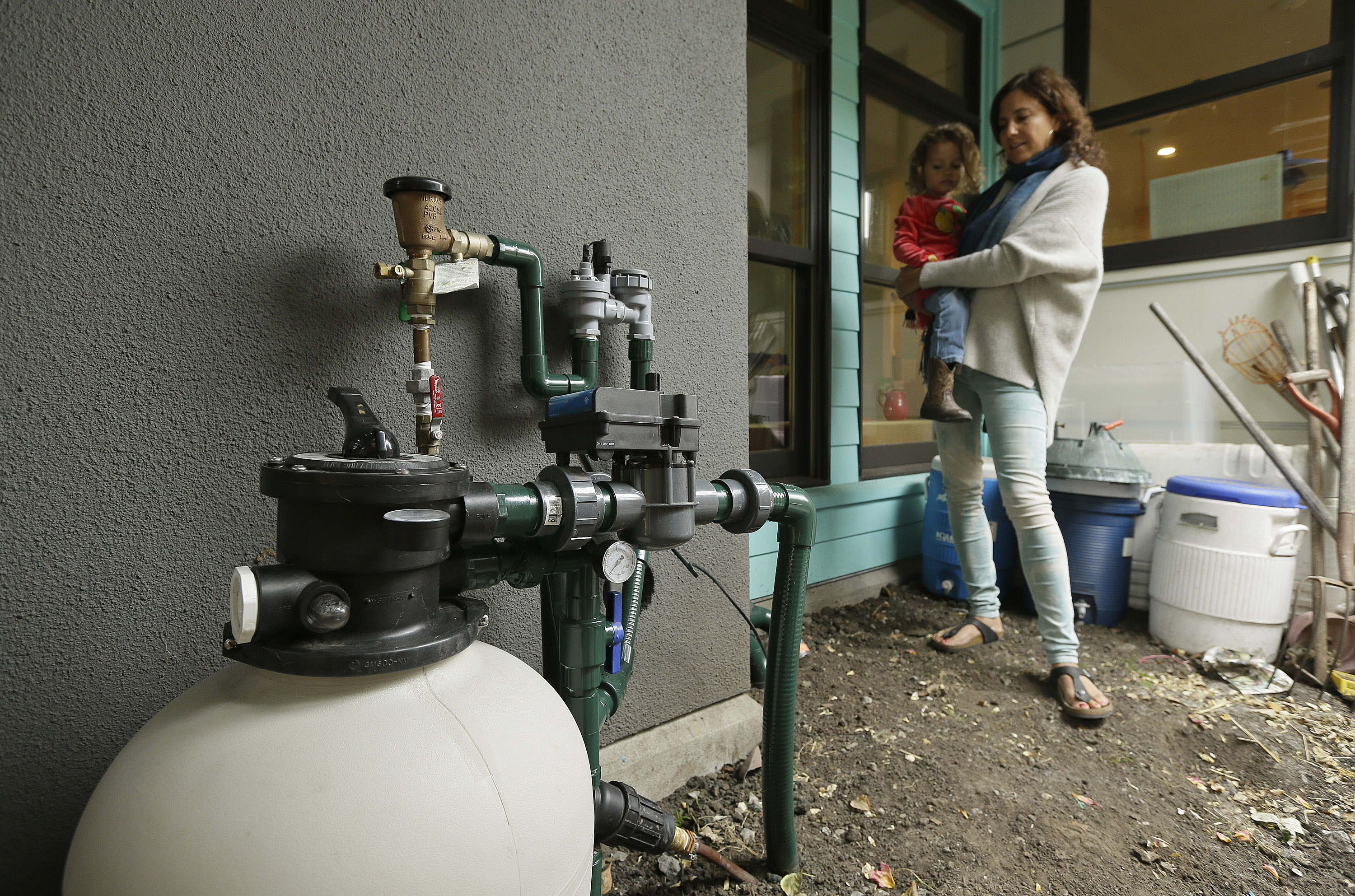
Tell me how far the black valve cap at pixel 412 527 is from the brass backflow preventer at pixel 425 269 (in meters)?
0.39

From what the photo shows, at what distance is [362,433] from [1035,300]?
6.14 ft

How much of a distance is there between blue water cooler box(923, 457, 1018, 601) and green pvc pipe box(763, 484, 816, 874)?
172cm

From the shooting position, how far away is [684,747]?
134cm

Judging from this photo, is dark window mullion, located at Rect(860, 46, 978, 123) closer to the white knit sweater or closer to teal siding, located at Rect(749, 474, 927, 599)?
the white knit sweater

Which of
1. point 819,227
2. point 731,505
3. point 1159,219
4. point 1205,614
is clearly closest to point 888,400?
point 819,227

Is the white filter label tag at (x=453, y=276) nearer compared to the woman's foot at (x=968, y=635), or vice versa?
the white filter label tag at (x=453, y=276)

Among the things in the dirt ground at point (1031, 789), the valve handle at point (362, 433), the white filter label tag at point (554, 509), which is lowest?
the dirt ground at point (1031, 789)

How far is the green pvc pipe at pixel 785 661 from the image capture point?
3.36ft

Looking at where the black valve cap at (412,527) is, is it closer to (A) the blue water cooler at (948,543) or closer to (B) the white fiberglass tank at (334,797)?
(B) the white fiberglass tank at (334,797)

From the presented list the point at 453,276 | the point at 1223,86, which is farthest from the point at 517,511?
the point at 1223,86

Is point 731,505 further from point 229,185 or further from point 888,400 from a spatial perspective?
Result: point 888,400

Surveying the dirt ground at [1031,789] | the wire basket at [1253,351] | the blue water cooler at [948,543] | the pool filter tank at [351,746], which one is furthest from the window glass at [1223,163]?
the pool filter tank at [351,746]

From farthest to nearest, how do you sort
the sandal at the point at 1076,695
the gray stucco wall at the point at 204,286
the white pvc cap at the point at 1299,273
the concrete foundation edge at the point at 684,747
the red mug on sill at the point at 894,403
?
1. the red mug on sill at the point at 894,403
2. the white pvc cap at the point at 1299,273
3. the sandal at the point at 1076,695
4. the concrete foundation edge at the point at 684,747
5. the gray stucco wall at the point at 204,286

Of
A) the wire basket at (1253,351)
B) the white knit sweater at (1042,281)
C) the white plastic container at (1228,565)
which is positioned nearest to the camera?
the white knit sweater at (1042,281)
